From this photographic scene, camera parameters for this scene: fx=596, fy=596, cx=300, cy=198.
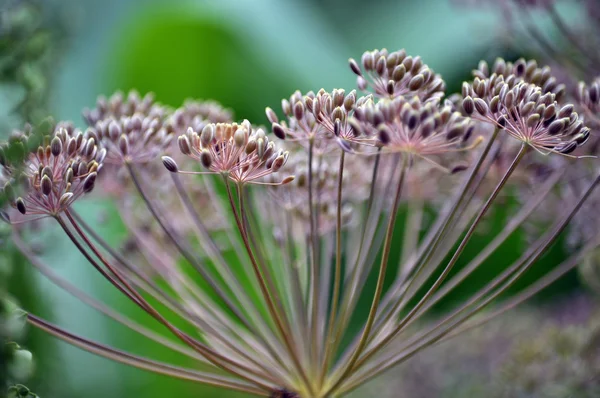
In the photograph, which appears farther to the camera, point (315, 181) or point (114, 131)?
point (315, 181)

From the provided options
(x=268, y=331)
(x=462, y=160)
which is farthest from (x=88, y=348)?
(x=462, y=160)

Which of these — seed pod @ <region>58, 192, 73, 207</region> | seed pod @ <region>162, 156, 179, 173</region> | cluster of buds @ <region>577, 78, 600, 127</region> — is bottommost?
seed pod @ <region>58, 192, 73, 207</region>

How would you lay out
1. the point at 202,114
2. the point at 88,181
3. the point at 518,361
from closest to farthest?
A: the point at 88,181 → the point at 202,114 → the point at 518,361

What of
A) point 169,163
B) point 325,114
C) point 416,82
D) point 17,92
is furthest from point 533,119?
point 17,92

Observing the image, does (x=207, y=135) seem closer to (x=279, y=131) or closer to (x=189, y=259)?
(x=279, y=131)

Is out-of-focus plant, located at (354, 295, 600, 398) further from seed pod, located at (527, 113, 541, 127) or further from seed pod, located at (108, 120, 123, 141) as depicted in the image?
seed pod, located at (108, 120, 123, 141)

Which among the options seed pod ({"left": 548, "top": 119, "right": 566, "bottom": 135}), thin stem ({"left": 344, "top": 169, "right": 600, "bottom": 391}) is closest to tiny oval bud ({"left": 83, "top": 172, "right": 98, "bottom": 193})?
thin stem ({"left": 344, "top": 169, "right": 600, "bottom": 391})

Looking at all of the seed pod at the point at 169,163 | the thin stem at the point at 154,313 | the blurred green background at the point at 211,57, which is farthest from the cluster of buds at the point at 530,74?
the blurred green background at the point at 211,57
